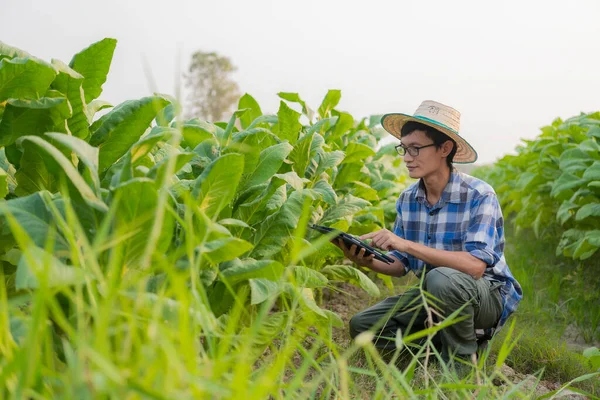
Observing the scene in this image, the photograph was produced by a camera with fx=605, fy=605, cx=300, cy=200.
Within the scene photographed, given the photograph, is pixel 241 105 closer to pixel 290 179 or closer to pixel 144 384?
pixel 290 179

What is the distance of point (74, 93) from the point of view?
202 centimetres

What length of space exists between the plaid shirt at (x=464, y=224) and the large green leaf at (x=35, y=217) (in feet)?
7.12

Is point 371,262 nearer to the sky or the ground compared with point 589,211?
nearer to the ground

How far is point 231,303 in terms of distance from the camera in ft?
7.95

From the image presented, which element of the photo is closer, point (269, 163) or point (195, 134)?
point (269, 163)

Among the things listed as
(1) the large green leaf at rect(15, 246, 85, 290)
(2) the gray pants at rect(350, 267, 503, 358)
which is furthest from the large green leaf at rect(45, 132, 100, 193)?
(2) the gray pants at rect(350, 267, 503, 358)

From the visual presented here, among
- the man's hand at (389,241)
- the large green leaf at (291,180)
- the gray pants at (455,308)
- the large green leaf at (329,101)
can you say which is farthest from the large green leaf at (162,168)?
the large green leaf at (329,101)

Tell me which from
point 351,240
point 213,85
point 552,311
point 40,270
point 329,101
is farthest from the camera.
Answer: point 213,85

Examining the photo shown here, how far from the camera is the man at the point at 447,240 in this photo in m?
3.08

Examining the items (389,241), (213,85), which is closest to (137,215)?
(389,241)

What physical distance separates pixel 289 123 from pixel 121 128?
4.30 feet

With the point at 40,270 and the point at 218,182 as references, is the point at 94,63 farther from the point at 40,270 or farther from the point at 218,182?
the point at 40,270

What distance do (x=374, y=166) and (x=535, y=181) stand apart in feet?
7.31

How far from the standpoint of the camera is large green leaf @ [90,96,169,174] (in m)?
2.05
